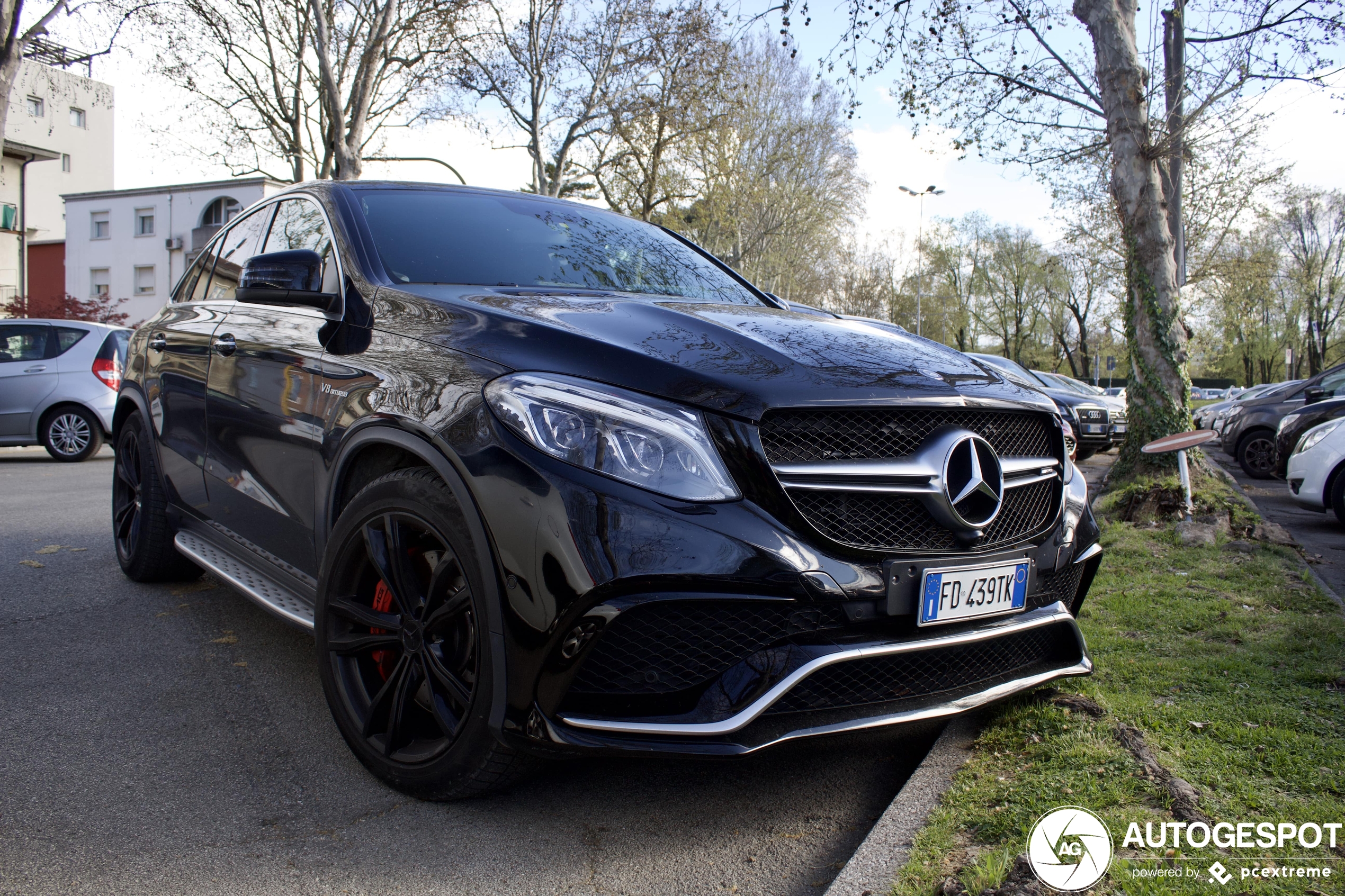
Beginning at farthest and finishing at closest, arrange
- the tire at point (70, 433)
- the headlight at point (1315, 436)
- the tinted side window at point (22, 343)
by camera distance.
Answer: the tire at point (70, 433) < the tinted side window at point (22, 343) < the headlight at point (1315, 436)

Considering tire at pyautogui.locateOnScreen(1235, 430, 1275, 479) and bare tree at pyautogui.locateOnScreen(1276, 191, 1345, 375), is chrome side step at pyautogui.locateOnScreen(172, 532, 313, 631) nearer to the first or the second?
tire at pyautogui.locateOnScreen(1235, 430, 1275, 479)

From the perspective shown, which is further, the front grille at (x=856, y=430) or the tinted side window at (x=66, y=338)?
the tinted side window at (x=66, y=338)

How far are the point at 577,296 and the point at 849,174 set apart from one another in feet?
148

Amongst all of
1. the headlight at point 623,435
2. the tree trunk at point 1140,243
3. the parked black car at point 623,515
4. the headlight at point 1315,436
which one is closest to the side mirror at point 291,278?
the parked black car at point 623,515

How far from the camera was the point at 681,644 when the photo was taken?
6.70ft

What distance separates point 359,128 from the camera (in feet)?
57.9

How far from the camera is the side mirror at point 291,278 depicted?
9.52ft

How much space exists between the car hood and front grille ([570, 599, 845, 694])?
1.47 ft

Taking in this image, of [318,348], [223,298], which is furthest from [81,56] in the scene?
[318,348]

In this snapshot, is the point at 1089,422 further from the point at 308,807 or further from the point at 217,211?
the point at 217,211

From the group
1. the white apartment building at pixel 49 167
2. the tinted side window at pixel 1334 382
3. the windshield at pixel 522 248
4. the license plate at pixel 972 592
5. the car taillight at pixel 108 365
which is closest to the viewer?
the license plate at pixel 972 592

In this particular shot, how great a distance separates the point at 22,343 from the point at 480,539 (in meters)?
12.0

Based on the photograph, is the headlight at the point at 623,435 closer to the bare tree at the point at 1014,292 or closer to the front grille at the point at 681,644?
the front grille at the point at 681,644

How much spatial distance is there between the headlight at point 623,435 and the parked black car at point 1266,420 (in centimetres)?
1327
